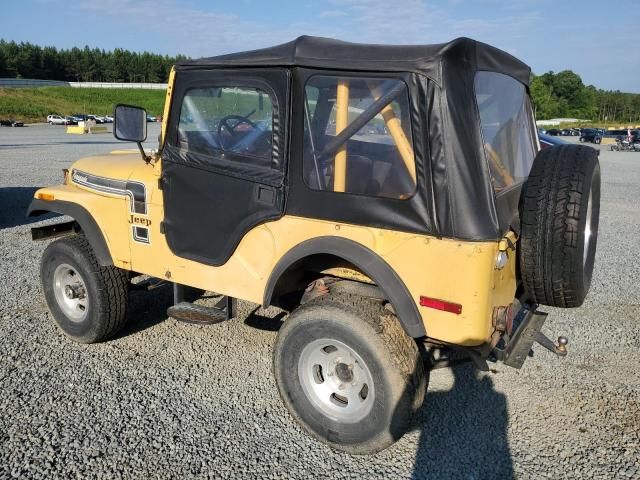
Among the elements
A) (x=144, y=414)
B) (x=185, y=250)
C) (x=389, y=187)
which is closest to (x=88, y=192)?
(x=185, y=250)

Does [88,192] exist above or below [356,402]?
above

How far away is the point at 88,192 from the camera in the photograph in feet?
13.9

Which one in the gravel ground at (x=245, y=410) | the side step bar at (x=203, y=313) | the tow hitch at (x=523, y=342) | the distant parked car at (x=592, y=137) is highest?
the tow hitch at (x=523, y=342)

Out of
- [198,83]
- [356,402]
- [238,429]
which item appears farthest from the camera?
[198,83]

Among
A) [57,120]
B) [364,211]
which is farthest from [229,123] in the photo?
[57,120]

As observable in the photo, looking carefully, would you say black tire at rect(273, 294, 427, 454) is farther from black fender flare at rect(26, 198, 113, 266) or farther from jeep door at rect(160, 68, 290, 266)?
black fender flare at rect(26, 198, 113, 266)

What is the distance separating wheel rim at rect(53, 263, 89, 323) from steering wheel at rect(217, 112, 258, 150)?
1.80 metres

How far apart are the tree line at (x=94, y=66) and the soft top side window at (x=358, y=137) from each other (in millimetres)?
114026

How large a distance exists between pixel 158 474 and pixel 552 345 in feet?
8.59

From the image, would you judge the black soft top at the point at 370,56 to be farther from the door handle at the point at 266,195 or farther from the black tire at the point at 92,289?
the black tire at the point at 92,289

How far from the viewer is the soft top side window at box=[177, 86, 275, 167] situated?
3.29 metres

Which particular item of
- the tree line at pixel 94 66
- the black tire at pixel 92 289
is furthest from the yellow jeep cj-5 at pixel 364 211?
the tree line at pixel 94 66

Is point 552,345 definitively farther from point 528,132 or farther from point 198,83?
point 198,83

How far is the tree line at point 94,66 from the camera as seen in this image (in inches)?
4183
